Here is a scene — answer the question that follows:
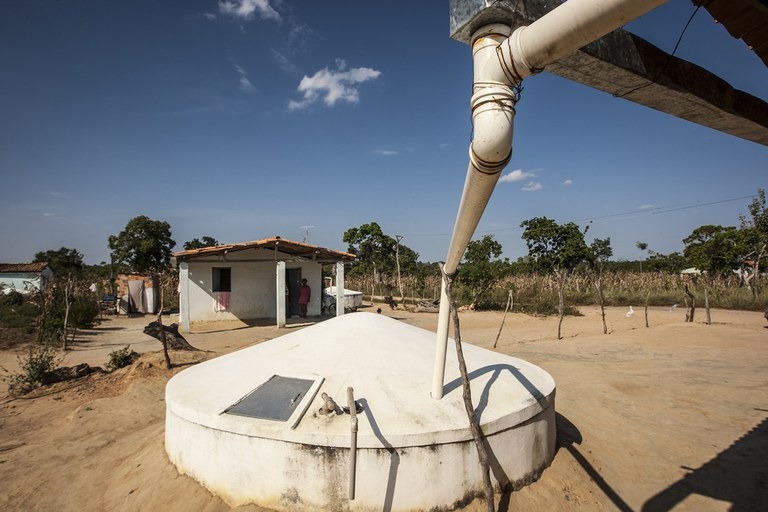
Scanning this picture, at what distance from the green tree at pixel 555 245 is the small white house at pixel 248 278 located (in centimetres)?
1636

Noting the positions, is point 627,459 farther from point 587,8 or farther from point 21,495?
point 21,495

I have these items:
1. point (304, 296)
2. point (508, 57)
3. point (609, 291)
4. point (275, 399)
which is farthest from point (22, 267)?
point (609, 291)

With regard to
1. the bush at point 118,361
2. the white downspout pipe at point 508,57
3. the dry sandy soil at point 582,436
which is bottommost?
the dry sandy soil at point 582,436

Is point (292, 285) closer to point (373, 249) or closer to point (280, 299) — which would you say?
point (280, 299)

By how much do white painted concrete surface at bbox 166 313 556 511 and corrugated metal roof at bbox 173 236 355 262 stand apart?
9.95 m

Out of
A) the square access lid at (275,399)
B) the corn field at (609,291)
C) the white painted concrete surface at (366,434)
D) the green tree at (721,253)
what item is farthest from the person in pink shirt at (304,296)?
the green tree at (721,253)

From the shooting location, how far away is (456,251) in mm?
3090

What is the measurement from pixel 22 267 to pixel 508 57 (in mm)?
41852

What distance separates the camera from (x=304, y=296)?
1628 cm

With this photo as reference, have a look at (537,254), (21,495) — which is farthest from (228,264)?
(537,254)

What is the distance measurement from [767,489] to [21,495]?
300 inches

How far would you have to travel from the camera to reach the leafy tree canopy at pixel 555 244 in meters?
25.8

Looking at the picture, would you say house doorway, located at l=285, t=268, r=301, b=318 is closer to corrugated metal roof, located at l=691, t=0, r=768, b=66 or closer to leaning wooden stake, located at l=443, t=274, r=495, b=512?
leaning wooden stake, located at l=443, t=274, r=495, b=512

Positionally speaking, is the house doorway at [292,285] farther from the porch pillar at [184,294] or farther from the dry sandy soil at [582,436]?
the dry sandy soil at [582,436]
